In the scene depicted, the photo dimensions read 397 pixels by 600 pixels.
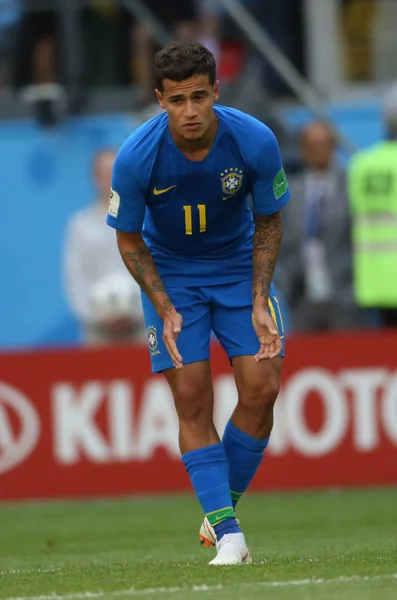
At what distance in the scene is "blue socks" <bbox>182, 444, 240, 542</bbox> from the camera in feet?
21.5

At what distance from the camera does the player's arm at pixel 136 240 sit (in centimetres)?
656

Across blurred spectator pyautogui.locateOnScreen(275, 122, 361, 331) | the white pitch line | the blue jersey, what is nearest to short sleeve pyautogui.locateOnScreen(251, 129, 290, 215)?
the blue jersey

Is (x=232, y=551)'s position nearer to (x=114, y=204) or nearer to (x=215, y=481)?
(x=215, y=481)

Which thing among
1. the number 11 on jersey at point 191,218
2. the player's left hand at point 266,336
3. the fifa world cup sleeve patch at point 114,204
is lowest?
the player's left hand at point 266,336

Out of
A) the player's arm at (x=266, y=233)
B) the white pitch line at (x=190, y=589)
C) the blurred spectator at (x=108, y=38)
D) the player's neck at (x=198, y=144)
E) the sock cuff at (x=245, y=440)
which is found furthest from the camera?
the blurred spectator at (x=108, y=38)

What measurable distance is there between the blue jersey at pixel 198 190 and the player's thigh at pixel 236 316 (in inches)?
2.1

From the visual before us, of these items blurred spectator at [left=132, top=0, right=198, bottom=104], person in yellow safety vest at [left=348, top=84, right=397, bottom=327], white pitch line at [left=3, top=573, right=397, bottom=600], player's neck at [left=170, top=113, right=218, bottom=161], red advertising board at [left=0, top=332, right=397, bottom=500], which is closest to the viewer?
white pitch line at [left=3, top=573, right=397, bottom=600]

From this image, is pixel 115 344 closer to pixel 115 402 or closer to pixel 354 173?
pixel 115 402

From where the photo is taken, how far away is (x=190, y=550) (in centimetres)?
809

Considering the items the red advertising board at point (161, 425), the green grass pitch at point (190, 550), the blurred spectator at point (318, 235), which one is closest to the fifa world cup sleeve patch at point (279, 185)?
the green grass pitch at point (190, 550)

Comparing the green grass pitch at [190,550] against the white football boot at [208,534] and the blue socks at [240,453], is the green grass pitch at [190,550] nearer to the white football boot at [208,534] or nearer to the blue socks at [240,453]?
the white football boot at [208,534]

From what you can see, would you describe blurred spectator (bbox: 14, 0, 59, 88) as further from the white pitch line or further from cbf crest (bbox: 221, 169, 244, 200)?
the white pitch line

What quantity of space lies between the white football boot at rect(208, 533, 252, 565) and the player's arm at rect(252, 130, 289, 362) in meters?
0.80

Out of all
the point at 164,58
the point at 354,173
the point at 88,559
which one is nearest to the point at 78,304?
the point at 354,173
